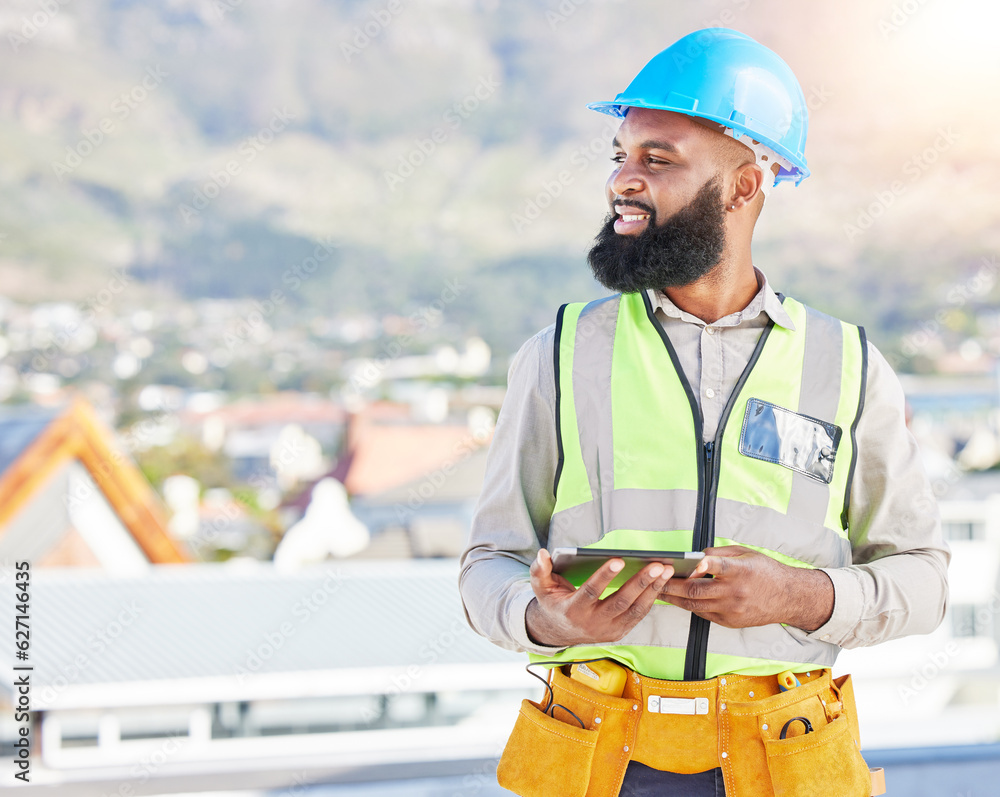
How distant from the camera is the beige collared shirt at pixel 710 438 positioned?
1044 millimetres

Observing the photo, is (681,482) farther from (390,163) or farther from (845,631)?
(390,163)

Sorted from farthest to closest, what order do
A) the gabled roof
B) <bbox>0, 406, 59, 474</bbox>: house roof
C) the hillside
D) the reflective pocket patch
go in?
1. the hillside
2. <bbox>0, 406, 59, 474</bbox>: house roof
3. the gabled roof
4. the reflective pocket patch

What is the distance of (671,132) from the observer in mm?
1131

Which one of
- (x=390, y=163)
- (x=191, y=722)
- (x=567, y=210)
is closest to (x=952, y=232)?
(x=567, y=210)

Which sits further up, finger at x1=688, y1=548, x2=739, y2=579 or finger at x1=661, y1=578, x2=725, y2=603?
finger at x1=688, y1=548, x2=739, y2=579

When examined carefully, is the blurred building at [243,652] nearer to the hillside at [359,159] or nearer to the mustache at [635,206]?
the mustache at [635,206]

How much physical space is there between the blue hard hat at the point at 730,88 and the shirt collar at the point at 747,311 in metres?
0.20

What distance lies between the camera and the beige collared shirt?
104 centimetres

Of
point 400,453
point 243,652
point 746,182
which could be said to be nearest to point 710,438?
point 746,182

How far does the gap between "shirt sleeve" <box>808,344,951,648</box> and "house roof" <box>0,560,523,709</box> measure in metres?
8.45

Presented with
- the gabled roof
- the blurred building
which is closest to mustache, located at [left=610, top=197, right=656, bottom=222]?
the blurred building

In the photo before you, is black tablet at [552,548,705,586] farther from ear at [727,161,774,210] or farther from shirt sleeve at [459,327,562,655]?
ear at [727,161,774,210]

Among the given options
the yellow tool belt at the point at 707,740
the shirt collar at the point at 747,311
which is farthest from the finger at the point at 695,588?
the shirt collar at the point at 747,311

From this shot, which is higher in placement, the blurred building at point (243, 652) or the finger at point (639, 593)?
the finger at point (639, 593)
